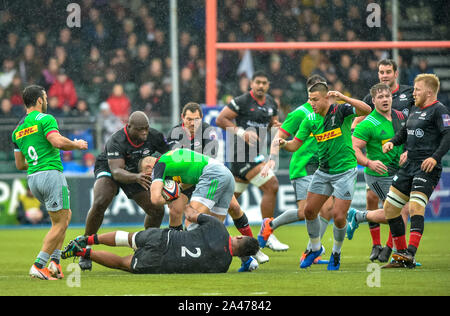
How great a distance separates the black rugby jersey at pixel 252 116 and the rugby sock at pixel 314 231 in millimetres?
2659

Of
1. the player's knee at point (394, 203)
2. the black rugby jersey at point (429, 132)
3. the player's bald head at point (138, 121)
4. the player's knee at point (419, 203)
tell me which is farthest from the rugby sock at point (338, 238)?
the player's bald head at point (138, 121)

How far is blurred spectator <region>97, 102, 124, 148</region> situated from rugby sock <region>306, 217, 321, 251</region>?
293 inches

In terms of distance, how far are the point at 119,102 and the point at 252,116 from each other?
567 cm

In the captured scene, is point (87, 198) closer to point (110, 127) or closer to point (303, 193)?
point (110, 127)

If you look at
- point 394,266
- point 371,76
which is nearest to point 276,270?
point 394,266

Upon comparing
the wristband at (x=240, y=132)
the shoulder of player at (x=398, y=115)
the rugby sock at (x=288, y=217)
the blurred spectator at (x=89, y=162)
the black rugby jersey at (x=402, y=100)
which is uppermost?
the black rugby jersey at (x=402, y=100)

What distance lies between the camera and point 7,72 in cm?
1667

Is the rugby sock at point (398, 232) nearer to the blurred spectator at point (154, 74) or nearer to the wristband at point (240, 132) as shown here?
the wristband at point (240, 132)

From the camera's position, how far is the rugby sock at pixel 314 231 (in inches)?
345

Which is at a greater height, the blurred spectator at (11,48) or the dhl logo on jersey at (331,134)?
the blurred spectator at (11,48)

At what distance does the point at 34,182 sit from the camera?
7.95 meters

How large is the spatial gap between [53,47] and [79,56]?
0.62 m

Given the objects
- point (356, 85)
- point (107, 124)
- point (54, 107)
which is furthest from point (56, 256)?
point (356, 85)

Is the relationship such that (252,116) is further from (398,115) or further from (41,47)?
(41,47)
